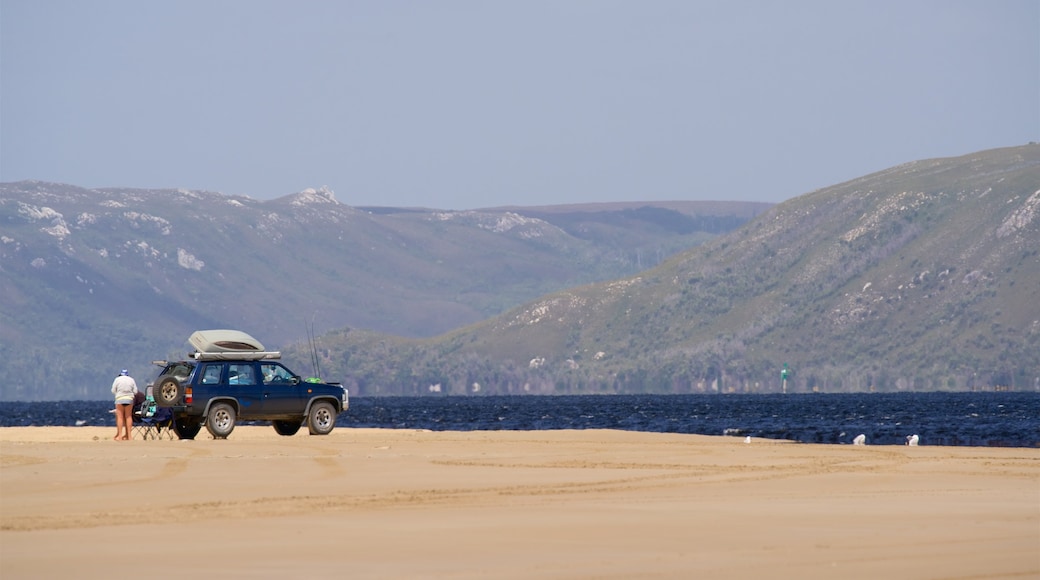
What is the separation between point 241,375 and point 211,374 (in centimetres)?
80

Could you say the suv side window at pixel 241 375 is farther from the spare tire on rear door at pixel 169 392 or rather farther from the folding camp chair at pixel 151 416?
the folding camp chair at pixel 151 416

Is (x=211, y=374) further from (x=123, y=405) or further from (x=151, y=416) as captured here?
(x=123, y=405)

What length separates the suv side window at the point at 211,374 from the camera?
128 ft

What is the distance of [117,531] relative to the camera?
57.7ft

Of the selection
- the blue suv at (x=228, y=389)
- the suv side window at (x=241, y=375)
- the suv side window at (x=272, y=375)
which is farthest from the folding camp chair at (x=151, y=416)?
the suv side window at (x=272, y=375)

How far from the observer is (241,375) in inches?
1564

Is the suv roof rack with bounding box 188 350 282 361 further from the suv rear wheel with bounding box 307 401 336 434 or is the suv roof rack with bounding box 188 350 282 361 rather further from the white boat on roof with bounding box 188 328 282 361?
the suv rear wheel with bounding box 307 401 336 434

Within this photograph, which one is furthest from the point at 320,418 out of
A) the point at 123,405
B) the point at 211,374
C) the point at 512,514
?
the point at 512,514

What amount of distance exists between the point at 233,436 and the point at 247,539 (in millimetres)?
26195

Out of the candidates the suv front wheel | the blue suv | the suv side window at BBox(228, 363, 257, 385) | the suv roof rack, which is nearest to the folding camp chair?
the blue suv

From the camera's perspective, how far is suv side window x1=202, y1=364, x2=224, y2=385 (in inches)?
1540

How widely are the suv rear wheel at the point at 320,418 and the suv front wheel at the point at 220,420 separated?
2759 millimetres

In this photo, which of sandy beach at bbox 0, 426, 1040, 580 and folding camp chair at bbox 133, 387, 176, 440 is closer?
sandy beach at bbox 0, 426, 1040, 580

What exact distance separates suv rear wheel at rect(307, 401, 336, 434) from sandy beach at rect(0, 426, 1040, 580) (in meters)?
8.04
